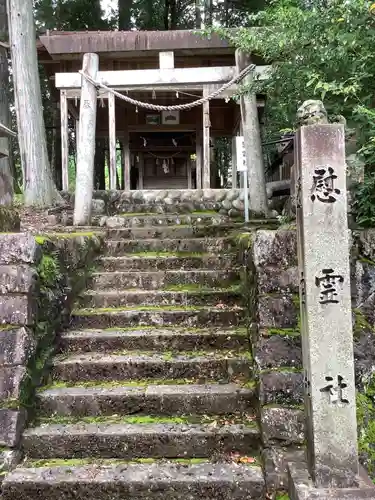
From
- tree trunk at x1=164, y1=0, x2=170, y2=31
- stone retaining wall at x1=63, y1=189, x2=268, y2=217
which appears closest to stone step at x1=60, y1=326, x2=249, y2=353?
stone retaining wall at x1=63, y1=189, x2=268, y2=217

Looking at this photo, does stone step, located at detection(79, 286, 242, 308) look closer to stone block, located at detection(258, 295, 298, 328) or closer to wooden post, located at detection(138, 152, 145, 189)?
stone block, located at detection(258, 295, 298, 328)

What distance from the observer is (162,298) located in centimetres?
460

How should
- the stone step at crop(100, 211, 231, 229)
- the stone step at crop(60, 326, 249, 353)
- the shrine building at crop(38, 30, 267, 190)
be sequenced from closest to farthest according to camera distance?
the stone step at crop(60, 326, 249, 353) < the stone step at crop(100, 211, 231, 229) < the shrine building at crop(38, 30, 267, 190)

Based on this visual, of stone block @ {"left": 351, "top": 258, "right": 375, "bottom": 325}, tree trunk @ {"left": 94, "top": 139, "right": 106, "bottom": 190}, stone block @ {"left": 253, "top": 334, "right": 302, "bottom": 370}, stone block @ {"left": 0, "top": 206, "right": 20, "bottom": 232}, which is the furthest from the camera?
tree trunk @ {"left": 94, "top": 139, "right": 106, "bottom": 190}

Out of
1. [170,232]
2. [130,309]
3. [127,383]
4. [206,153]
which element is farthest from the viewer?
[206,153]

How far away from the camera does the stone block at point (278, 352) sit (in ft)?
11.2

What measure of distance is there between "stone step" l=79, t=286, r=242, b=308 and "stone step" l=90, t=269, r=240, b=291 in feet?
0.49

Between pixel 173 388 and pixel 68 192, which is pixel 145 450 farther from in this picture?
pixel 68 192

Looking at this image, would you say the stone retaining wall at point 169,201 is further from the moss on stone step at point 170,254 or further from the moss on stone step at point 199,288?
the moss on stone step at point 199,288

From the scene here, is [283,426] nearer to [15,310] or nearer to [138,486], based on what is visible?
[138,486]

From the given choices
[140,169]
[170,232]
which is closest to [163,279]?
[170,232]

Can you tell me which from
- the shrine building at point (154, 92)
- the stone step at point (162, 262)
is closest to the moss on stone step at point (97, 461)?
the stone step at point (162, 262)

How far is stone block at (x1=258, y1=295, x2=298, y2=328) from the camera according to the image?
11.6 ft

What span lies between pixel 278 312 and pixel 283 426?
0.85m
